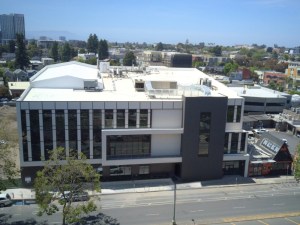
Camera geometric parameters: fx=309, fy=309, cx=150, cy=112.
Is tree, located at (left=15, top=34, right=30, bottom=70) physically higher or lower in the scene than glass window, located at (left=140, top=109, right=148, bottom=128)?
higher

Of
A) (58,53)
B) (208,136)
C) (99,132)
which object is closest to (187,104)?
(208,136)

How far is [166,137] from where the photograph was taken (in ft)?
157

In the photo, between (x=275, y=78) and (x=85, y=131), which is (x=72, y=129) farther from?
(x=275, y=78)

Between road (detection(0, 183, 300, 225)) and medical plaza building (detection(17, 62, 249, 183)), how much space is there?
465cm

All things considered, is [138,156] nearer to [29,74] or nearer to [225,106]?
[225,106]

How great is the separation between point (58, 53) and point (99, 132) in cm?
15334

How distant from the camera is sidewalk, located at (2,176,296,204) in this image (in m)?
42.3

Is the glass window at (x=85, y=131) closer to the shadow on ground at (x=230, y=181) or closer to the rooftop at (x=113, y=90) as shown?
the rooftop at (x=113, y=90)

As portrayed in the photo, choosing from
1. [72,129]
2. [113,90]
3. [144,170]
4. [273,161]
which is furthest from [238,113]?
[72,129]

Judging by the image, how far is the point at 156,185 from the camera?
152ft

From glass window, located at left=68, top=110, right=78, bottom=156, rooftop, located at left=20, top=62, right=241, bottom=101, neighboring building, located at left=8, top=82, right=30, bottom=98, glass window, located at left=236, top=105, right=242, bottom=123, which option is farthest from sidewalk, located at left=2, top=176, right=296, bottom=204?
neighboring building, located at left=8, top=82, right=30, bottom=98

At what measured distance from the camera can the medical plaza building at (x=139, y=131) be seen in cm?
4366

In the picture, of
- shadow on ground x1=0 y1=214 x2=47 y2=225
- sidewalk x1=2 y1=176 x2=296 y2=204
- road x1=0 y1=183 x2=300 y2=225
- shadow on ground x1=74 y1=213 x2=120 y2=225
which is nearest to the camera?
shadow on ground x1=0 y1=214 x2=47 y2=225

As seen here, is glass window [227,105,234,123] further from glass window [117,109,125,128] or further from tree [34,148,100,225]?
tree [34,148,100,225]
